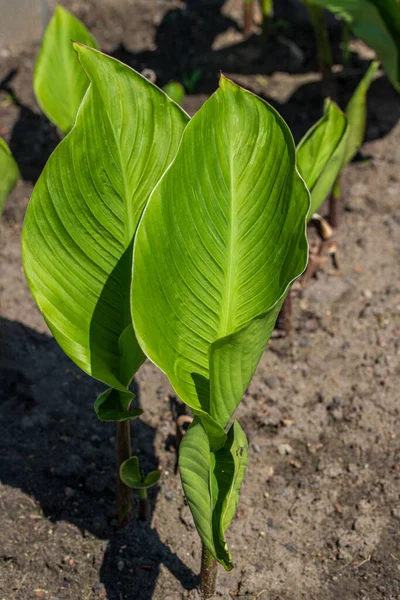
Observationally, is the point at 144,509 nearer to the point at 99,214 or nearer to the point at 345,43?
the point at 99,214

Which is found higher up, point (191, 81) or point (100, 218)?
point (100, 218)

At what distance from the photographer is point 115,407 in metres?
1.30

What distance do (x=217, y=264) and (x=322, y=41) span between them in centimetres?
175

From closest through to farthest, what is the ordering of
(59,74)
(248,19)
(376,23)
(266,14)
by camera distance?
(59,74) → (376,23) → (266,14) → (248,19)

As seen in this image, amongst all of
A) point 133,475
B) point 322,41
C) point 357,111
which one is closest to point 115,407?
point 133,475

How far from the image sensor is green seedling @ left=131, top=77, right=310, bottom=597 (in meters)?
1.08

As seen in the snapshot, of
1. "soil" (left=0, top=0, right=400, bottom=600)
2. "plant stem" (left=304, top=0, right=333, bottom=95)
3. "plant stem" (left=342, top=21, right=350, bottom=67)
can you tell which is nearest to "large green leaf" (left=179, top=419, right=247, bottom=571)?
"soil" (left=0, top=0, right=400, bottom=600)

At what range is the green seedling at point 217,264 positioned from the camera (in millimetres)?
1080

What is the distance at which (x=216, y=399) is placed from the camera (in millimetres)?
1123

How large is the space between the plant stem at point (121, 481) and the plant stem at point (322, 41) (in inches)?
68.7

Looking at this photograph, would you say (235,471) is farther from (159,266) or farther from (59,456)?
(59,456)

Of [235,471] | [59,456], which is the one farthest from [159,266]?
[59,456]

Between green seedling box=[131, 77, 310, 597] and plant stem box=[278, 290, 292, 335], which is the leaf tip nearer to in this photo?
green seedling box=[131, 77, 310, 597]

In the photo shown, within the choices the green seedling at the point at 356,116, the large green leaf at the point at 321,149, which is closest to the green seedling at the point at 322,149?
the large green leaf at the point at 321,149
